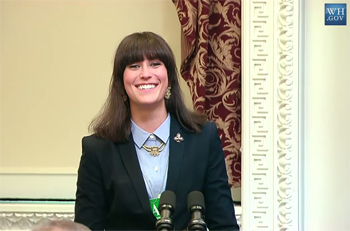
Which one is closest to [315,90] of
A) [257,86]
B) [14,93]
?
[257,86]

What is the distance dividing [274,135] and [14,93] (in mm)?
1309

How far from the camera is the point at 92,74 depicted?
8.16ft

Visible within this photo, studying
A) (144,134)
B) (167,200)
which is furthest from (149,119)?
(167,200)

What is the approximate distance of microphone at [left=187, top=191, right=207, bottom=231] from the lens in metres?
1.06

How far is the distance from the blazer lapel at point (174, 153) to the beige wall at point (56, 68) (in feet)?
3.31

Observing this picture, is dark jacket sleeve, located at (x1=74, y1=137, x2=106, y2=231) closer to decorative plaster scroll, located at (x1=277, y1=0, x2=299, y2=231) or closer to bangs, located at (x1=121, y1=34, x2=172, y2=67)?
bangs, located at (x1=121, y1=34, x2=172, y2=67)

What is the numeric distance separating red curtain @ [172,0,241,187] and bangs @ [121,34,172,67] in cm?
75

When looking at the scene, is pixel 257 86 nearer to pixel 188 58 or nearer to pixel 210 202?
pixel 188 58

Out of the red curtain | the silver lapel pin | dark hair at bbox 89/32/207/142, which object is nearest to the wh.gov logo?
the red curtain

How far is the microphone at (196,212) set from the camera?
1056 mm

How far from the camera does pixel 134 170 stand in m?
1.43

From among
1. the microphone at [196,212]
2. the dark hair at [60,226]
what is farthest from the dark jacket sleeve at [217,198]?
the dark hair at [60,226]

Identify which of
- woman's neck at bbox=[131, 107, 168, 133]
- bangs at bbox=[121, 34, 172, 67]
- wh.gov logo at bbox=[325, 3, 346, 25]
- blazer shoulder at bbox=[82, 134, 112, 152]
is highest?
wh.gov logo at bbox=[325, 3, 346, 25]

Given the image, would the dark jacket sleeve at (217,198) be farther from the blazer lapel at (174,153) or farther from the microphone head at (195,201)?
the microphone head at (195,201)
